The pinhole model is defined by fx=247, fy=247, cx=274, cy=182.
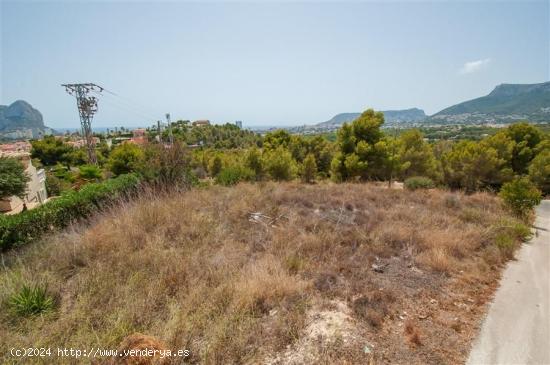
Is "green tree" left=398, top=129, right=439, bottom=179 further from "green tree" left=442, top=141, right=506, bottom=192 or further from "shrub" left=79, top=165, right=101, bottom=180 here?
"shrub" left=79, top=165, right=101, bottom=180

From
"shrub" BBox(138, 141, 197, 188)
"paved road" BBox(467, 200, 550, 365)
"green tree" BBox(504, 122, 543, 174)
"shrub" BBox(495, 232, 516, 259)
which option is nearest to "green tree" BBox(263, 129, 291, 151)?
"shrub" BBox(138, 141, 197, 188)

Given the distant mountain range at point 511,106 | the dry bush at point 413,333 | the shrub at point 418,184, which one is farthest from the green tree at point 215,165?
the distant mountain range at point 511,106

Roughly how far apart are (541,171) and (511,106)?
16046cm

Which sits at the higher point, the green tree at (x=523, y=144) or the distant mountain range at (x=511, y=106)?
the distant mountain range at (x=511, y=106)

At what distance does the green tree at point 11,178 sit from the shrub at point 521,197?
2120 cm

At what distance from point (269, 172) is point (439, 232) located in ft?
40.6

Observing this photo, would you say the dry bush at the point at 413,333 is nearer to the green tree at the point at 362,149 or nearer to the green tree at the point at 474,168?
the green tree at the point at 362,149

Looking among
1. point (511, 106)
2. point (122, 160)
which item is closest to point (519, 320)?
point (122, 160)

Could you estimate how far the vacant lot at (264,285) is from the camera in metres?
2.62

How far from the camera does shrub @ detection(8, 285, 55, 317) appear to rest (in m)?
2.89

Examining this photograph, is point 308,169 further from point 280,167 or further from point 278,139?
point 278,139

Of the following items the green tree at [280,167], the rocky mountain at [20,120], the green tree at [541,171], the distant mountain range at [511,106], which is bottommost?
the green tree at [541,171]

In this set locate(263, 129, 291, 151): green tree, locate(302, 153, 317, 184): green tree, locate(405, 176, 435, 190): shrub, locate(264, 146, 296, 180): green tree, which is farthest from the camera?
locate(263, 129, 291, 151): green tree

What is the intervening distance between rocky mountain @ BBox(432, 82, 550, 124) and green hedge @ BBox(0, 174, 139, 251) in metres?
130
